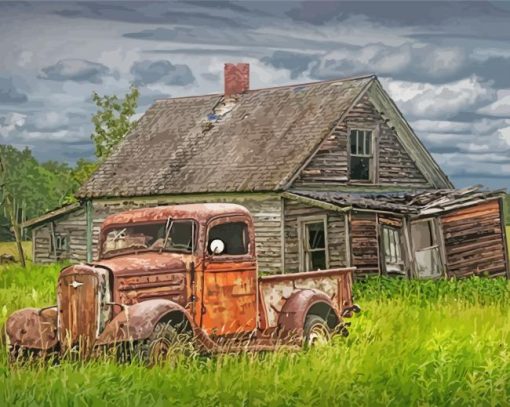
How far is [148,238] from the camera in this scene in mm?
11312

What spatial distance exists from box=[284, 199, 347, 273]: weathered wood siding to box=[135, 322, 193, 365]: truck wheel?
13.4 metres

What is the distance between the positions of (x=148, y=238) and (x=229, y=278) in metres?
0.99

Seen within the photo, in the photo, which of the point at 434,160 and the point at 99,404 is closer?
the point at 99,404

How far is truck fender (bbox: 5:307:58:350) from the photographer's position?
35.5ft

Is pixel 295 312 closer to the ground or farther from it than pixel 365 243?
closer to the ground

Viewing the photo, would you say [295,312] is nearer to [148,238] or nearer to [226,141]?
[148,238]

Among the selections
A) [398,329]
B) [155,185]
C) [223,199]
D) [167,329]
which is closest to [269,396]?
[167,329]

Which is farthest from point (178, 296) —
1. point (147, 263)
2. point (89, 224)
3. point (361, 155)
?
point (89, 224)

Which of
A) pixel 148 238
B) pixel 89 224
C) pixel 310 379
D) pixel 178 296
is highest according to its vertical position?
pixel 89 224

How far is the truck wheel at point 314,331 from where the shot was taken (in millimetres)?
11750

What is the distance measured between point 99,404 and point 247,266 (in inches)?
154

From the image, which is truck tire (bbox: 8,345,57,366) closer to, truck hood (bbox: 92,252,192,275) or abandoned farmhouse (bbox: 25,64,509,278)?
truck hood (bbox: 92,252,192,275)

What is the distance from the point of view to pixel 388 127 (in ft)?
88.6

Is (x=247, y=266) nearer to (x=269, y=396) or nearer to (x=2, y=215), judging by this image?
(x=269, y=396)
